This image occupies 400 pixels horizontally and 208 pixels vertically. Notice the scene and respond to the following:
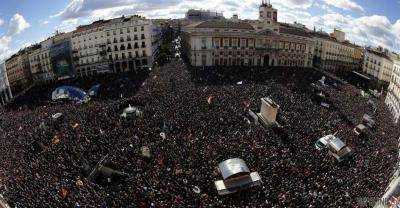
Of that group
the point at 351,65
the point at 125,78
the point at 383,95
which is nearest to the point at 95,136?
the point at 125,78

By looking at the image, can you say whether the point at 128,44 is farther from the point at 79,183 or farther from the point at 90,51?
the point at 79,183

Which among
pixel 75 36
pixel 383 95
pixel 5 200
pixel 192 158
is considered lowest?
pixel 383 95

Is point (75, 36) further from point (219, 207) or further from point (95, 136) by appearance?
point (219, 207)

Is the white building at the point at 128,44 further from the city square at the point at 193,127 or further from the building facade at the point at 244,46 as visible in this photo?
the building facade at the point at 244,46

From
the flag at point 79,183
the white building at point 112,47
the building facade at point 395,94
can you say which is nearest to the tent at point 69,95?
the white building at point 112,47

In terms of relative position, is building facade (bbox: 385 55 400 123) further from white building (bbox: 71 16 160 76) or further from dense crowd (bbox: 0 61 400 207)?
white building (bbox: 71 16 160 76)

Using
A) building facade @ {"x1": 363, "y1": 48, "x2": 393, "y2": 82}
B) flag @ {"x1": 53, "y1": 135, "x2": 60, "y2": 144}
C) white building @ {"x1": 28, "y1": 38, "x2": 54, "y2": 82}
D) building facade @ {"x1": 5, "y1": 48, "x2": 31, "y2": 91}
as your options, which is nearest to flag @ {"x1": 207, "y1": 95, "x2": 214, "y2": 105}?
flag @ {"x1": 53, "y1": 135, "x2": 60, "y2": 144}
